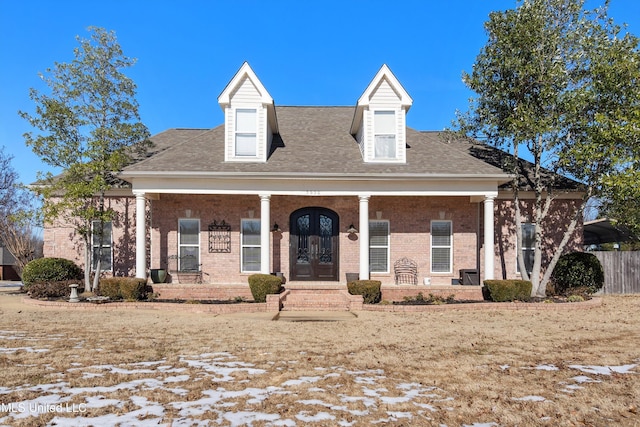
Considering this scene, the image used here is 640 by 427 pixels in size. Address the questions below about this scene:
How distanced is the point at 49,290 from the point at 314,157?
9.96 metres

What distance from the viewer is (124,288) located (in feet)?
45.7

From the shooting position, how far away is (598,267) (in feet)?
53.2

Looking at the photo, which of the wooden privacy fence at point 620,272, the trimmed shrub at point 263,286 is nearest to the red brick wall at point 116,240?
the trimmed shrub at point 263,286

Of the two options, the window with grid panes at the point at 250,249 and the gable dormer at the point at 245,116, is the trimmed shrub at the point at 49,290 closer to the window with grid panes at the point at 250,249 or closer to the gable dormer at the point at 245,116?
the window with grid panes at the point at 250,249

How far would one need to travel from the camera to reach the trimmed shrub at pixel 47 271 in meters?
15.6

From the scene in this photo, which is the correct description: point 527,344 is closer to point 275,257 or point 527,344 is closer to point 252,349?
point 252,349

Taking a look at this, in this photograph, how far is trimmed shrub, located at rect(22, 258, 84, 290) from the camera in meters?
15.6

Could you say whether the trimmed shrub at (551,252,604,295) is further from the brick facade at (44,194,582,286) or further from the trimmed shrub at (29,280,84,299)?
the trimmed shrub at (29,280,84,299)

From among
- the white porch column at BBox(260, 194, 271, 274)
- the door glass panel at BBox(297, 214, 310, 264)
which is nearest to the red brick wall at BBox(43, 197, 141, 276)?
the white porch column at BBox(260, 194, 271, 274)

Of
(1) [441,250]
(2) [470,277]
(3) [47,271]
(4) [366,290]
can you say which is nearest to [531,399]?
(4) [366,290]

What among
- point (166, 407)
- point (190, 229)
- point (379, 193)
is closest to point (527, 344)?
point (166, 407)

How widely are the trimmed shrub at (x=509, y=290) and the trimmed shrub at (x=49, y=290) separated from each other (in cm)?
1369

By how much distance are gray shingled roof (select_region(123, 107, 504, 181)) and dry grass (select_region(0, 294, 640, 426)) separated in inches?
238

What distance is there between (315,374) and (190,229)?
39.8 feet
